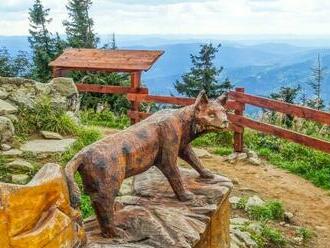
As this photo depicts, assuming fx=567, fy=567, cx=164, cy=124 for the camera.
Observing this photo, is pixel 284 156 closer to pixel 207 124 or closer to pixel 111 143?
pixel 207 124

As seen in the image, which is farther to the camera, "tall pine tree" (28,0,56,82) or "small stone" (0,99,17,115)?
"tall pine tree" (28,0,56,82)

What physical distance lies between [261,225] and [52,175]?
16.6 feet

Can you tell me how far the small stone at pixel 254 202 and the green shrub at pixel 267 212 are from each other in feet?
0.27

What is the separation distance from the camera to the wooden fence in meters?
9.88

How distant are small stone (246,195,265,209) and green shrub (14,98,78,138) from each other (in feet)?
11.6

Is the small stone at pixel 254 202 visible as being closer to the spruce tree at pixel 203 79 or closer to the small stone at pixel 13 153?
the small stone at pixel 13 153

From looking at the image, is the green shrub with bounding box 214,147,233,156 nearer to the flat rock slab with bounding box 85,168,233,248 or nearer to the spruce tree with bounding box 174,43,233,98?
the flat rock slab with bounding box 85,168,233,248

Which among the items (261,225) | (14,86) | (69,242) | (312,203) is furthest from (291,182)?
(69,242)

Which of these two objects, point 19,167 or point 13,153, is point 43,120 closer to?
point 13,153

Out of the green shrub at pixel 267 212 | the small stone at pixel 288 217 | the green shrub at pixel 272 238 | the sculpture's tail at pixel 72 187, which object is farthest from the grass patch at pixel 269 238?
the sculpture's tail at pixel 72 187

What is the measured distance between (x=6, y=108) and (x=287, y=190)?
507 centimetres

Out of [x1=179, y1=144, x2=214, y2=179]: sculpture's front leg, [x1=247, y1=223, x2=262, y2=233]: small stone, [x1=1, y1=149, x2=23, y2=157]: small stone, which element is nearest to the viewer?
[x1=179, y1=144, x2=214, y2=179]: sculpture's front leg

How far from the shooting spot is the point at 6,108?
32.6 ft

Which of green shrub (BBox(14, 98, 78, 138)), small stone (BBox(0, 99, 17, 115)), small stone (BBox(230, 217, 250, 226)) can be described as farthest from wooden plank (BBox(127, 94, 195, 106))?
small stone (BBox(230, 217, 250, 226))
